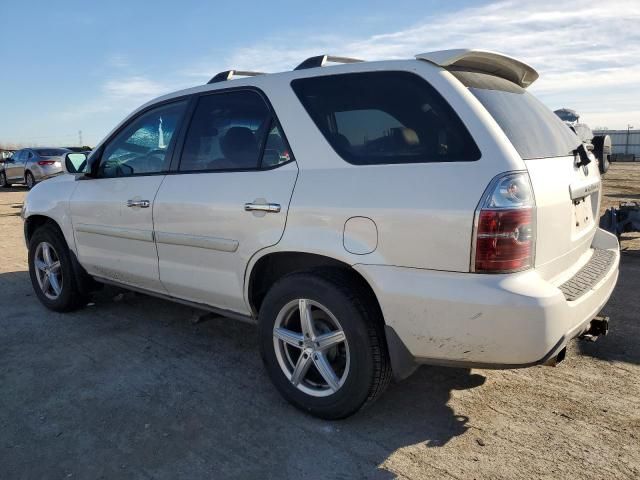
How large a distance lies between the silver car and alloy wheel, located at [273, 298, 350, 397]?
59.1 ft

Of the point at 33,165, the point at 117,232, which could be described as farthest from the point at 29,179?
the point at 117,232

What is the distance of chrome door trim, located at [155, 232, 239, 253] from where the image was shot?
10.9 ft

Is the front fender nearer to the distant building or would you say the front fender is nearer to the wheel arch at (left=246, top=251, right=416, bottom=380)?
the wheel arch at (left=246, top=251, right=416, bottom=380)

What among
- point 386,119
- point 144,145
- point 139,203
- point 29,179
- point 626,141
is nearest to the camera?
point 386,119

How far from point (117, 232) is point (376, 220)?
238 cm

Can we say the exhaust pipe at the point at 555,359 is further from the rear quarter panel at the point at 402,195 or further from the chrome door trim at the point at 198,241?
the chrome door trim at the point at 198,241

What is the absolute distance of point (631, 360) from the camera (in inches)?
147

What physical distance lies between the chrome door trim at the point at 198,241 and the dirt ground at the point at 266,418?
87cm

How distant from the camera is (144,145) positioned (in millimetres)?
4172

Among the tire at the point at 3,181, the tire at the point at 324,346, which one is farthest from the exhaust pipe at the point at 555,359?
the tire at the point at 3,181

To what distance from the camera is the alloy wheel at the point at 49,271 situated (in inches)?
199

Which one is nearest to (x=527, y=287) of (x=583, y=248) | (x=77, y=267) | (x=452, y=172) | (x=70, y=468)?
(x=452, y=172)

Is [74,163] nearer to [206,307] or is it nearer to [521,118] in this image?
[206,307]

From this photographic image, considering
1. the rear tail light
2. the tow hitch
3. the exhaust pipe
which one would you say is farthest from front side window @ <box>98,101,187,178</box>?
the tow hitch
